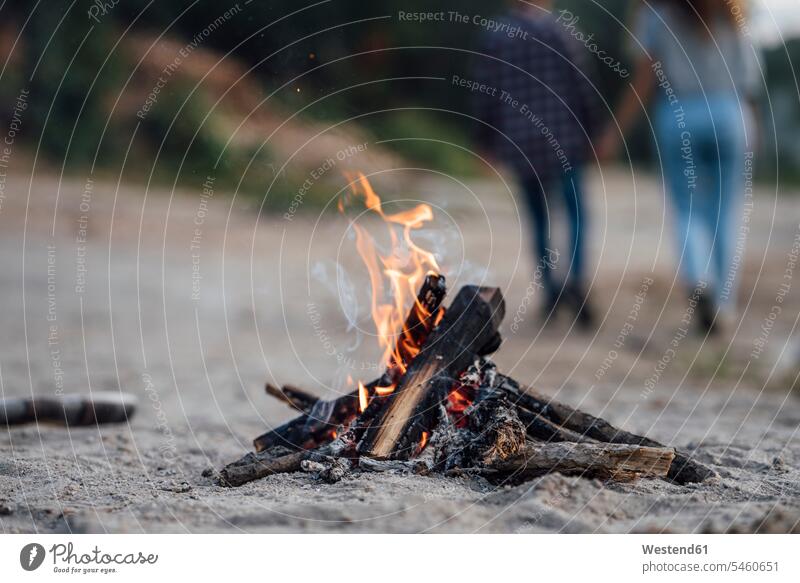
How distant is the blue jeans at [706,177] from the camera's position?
7055mm

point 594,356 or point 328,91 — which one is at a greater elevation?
point 328,91

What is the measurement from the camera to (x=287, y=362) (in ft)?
22.6

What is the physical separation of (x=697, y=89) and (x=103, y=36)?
1115 centimetres

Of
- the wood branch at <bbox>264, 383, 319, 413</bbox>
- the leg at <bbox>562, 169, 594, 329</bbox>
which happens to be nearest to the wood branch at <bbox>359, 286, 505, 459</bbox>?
the wood branch at <bbox>264, 383, 319, 413</bbox>

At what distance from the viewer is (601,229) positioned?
46.8ft

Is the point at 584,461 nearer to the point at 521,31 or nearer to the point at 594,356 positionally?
the point at 594,356

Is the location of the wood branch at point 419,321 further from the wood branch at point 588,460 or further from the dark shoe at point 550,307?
the dark shoe at point 550,307

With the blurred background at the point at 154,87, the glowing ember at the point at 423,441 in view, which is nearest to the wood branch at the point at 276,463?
the glowing ember at the point at 423,441

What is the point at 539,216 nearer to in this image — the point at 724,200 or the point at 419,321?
the point at 724,200

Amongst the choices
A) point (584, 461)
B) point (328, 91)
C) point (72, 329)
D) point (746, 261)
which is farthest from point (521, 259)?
point (584, 461)

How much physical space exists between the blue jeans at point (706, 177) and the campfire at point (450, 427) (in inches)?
157

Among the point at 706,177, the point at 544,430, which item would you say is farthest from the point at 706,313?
the point at 544,430

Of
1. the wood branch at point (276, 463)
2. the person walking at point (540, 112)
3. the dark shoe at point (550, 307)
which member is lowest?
the wood branch at point (276, 463)

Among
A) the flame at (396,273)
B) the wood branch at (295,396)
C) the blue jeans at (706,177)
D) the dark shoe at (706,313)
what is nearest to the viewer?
the flame at (396,273)
